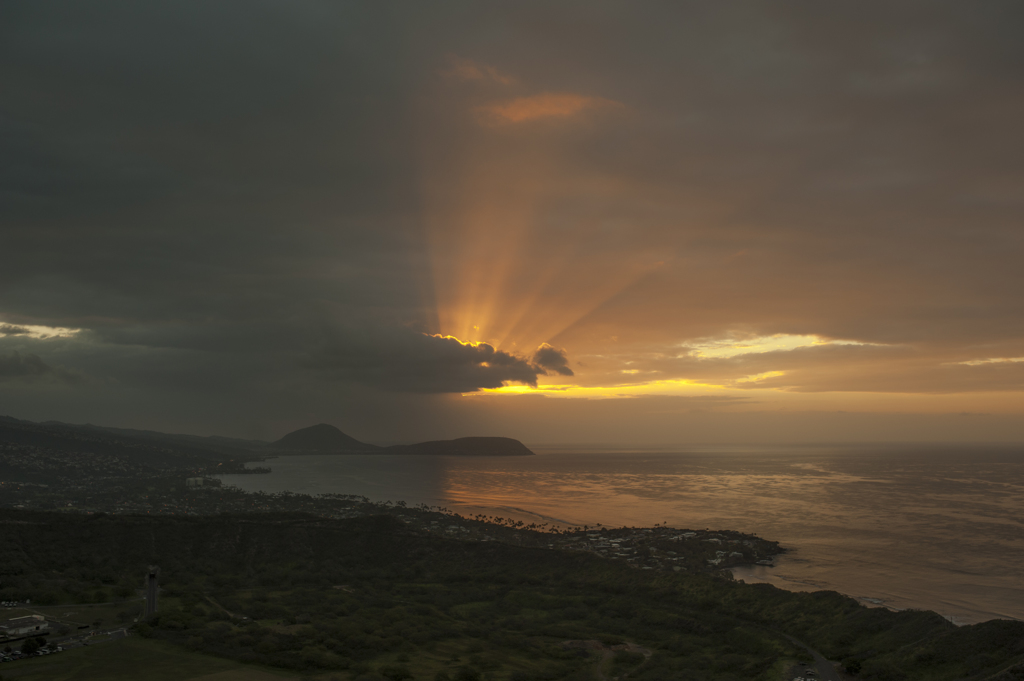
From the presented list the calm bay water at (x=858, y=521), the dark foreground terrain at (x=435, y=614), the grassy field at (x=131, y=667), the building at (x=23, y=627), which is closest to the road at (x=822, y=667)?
the dark foreground terrain at (x=435, y=614)

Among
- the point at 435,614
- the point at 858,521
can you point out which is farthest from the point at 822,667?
the point at 858,521

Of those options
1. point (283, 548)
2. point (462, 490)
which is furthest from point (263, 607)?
point (462, 490)

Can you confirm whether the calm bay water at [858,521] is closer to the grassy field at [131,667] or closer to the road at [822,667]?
the road at [822,667]

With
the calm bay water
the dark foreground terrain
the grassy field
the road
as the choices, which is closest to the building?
the grassy field

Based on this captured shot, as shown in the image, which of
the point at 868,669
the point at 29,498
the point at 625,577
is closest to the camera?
the point at 868,669

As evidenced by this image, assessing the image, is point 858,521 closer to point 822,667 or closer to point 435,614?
point 822,667

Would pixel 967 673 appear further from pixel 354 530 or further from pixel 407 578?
pixel 354 530
